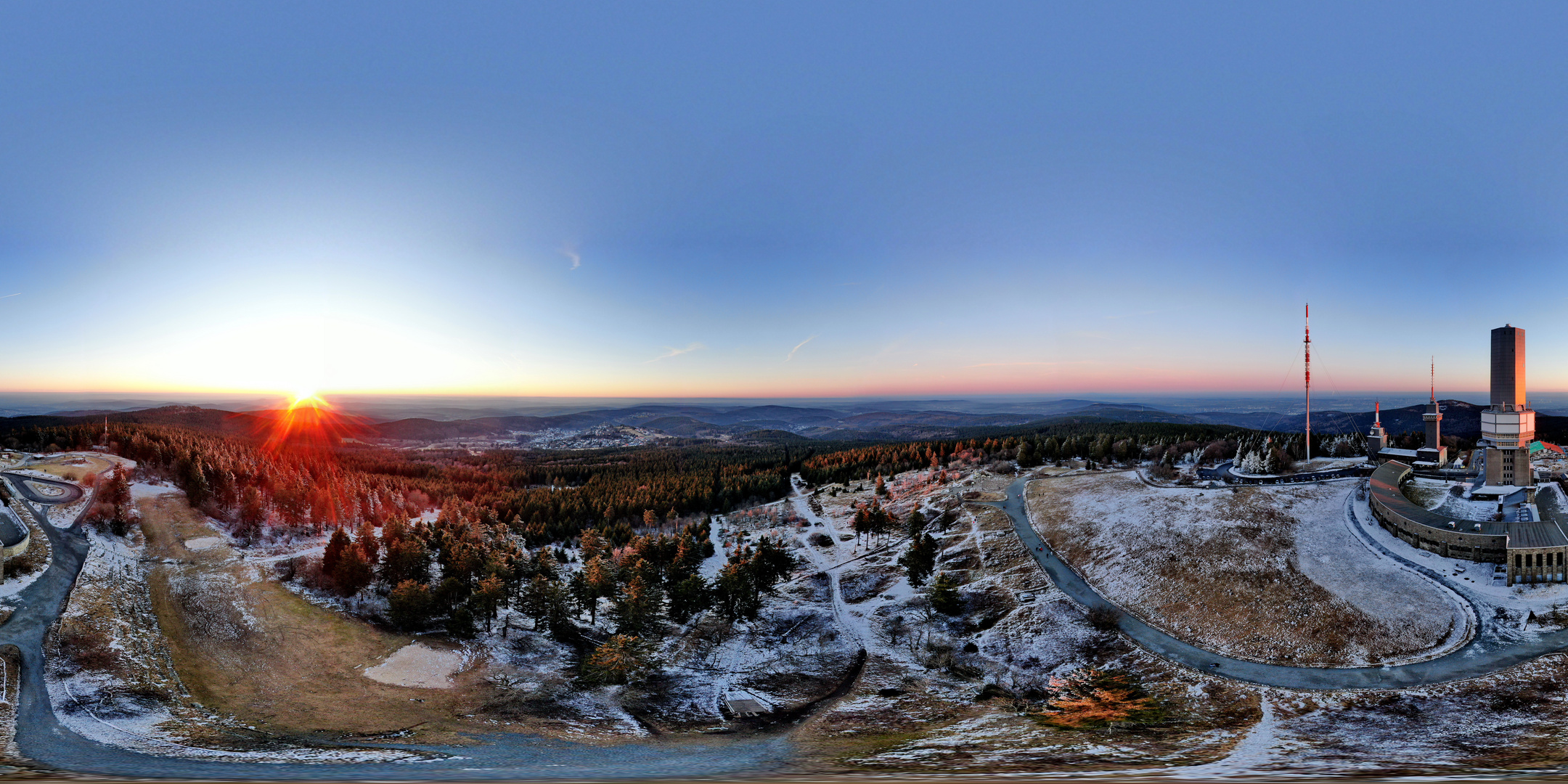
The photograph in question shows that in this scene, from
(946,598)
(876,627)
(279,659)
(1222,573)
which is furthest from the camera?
(876,627)

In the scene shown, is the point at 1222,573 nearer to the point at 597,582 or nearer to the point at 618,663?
the point at 618,663

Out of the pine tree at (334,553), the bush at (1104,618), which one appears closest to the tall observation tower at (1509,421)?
the bush at (1104,618)

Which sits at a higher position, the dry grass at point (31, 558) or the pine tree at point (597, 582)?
the dry grass at point (31, 558)

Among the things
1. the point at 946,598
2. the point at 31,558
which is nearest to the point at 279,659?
the point at 31,558

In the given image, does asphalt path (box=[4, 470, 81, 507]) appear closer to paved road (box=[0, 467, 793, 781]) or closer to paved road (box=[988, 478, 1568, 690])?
paved road (box=[0, 467, 793, 781])

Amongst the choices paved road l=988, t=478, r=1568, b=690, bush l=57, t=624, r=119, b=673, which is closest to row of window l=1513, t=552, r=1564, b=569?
paved road l=988, t=478, r=1568, b=690

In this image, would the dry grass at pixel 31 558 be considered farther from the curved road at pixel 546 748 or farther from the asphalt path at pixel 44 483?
the asphalt path at pixel 44 483
